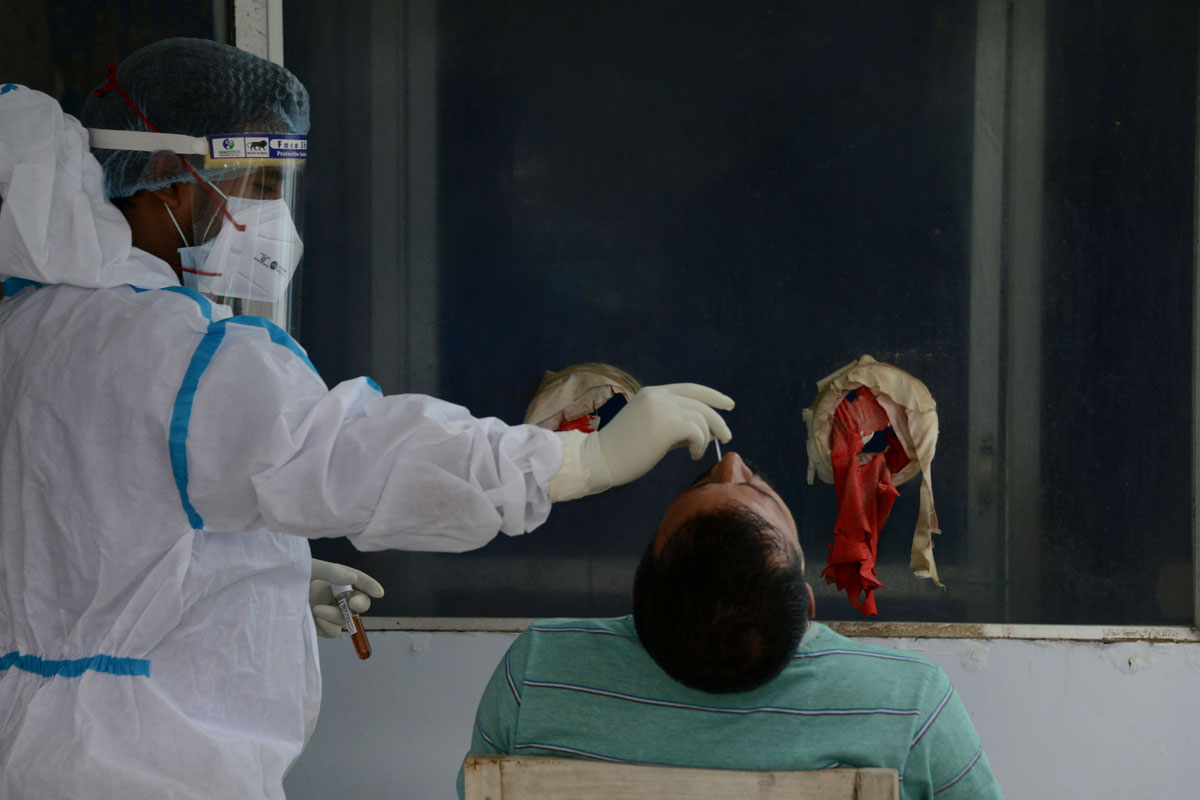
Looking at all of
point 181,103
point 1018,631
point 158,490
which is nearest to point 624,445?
point 158,490

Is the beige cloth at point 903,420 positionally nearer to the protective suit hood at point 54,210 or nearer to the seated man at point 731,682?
the seated man at point 731,682

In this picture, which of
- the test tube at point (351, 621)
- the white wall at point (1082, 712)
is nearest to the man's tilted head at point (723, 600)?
the test tube at point (351, 621)

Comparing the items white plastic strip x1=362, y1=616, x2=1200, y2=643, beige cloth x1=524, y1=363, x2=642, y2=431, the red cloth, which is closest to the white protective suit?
beige cloth x1=524, y1=363, x2=642, y2=431

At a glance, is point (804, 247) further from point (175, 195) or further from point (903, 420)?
point (175, 195)

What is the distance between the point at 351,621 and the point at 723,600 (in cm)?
76

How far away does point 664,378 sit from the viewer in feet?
6.02

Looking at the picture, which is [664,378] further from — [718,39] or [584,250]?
[718,39]

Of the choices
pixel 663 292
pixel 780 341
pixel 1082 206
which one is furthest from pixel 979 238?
pixel 663 292

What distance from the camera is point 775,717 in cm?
117

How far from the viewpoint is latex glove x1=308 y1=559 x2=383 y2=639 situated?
1.62m

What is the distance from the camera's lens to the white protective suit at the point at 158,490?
1.03 meters

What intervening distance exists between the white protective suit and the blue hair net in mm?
59

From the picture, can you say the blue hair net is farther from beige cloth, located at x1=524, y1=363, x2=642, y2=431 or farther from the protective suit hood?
beige cloth, located at x1=524, y1=363, x2=642, y2=431

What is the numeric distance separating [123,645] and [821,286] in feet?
4.11
